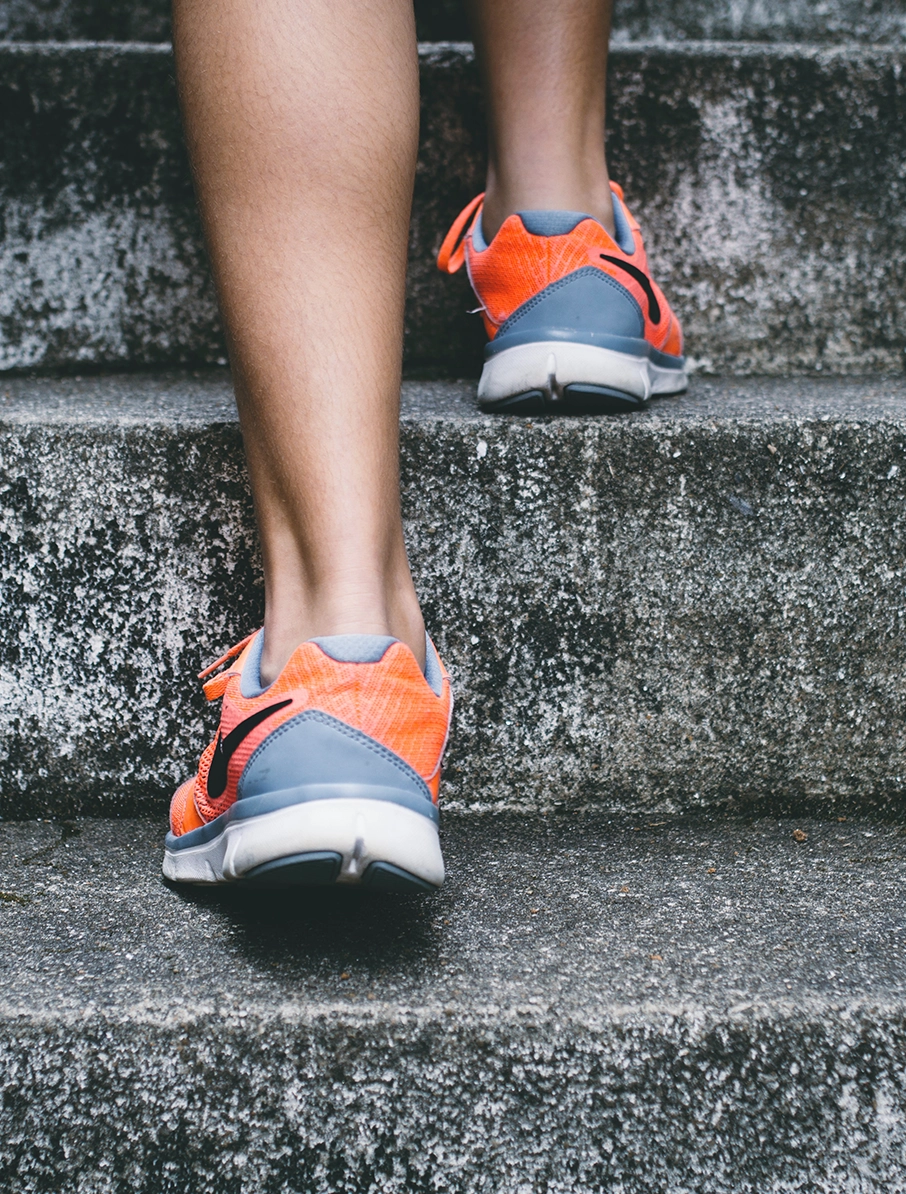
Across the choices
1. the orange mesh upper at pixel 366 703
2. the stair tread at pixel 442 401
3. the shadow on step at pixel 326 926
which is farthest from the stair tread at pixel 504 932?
the stair tread at pixel 442 401

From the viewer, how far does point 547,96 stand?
32.7 inches

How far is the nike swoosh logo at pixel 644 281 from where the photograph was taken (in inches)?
31.6

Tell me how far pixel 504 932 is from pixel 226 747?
0.22 m

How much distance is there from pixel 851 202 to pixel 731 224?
145 mm

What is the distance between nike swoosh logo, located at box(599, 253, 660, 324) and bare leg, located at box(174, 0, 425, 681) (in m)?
0.28

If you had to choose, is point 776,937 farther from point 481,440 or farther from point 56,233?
point 56,233

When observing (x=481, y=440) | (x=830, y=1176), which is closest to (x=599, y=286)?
(x=481, y=440)

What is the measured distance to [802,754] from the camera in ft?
2.42

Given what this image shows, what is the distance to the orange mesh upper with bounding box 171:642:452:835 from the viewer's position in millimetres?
522
